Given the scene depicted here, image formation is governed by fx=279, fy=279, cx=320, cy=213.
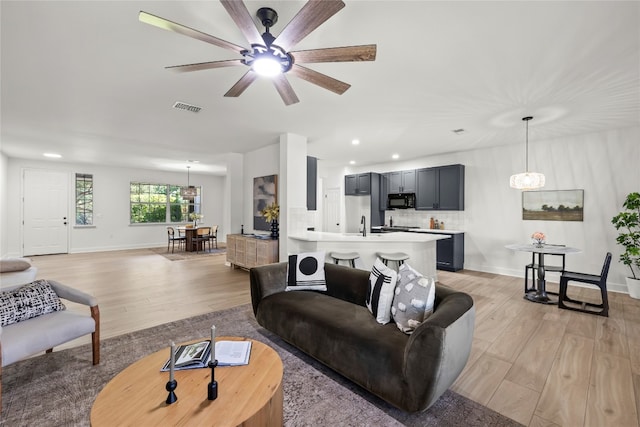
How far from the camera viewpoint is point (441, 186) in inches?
253

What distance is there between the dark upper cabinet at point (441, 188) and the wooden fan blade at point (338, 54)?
504 cm

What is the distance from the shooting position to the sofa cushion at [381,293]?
224 centimetres

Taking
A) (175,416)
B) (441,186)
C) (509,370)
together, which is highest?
(441,186)

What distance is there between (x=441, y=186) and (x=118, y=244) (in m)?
9.96

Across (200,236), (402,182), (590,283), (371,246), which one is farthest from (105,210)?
(590,283)

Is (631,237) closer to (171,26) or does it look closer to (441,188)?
(441,188)

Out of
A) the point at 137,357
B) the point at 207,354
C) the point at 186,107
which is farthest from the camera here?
the point at 186,107

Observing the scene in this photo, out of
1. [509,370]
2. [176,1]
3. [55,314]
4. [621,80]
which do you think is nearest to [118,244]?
[55,314]

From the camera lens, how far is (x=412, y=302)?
209cm

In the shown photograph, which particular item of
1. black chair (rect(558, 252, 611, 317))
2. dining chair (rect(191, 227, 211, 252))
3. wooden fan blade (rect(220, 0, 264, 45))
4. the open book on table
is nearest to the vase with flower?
the open book on table

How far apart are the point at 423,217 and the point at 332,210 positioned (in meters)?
2.97

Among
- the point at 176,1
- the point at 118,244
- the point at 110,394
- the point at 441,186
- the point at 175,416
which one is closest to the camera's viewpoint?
the point at 175,416

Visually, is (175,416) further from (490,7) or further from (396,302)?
(490,7)

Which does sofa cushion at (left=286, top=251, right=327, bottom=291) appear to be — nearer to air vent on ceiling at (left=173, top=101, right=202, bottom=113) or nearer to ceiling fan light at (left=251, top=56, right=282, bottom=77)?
ceiling fan light at (left=251, top=56, right=282, bottom=77)
